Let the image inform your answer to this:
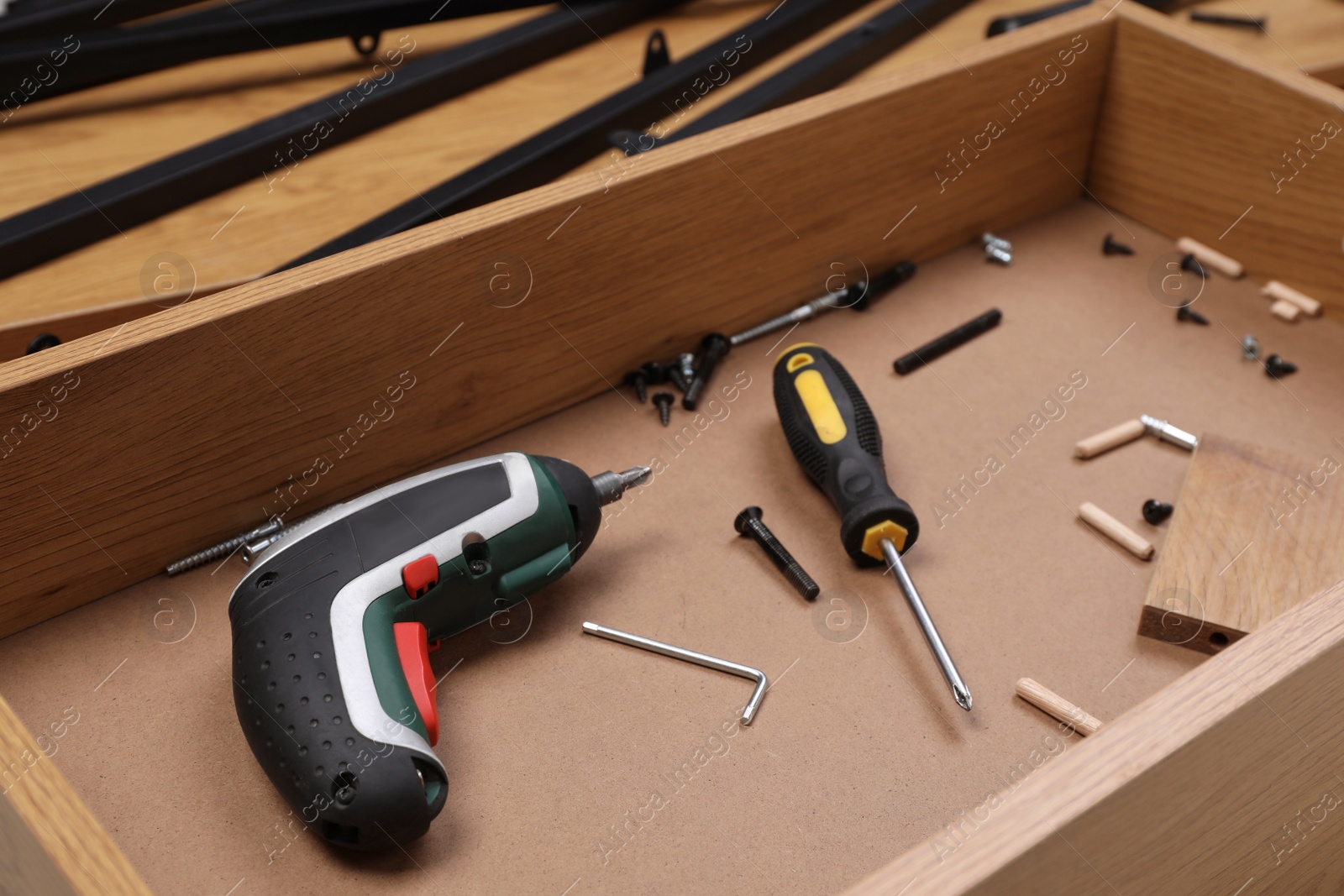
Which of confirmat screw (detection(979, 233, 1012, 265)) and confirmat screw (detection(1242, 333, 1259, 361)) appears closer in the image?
confirmat screw (detection(1242, 333, 1259, 361))

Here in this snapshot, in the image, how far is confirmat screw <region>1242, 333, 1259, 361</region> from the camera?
121 centimetres

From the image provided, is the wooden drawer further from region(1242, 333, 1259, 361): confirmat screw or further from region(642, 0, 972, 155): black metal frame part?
region(642, 0, 972, 155): black metal frame part

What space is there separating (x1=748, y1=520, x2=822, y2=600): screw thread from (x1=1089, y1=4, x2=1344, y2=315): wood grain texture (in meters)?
0.69

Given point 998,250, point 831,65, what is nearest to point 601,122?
point 831,65

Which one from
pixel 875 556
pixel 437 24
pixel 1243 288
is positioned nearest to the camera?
pixel 875 556

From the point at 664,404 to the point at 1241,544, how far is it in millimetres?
542

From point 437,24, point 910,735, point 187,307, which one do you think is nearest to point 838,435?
point 910,735

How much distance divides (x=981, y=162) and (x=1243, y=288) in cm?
33

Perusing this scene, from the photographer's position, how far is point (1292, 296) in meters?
1.26

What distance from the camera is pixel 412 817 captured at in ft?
2.50

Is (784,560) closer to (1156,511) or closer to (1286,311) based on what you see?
(1156,511)

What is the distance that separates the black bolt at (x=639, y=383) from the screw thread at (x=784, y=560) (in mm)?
206

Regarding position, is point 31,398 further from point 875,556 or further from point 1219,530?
point 1219,530

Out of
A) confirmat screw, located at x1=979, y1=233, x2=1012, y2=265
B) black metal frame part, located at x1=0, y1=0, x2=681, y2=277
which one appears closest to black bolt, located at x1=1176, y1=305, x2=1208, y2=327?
confirmat screw, located at x1=979, y1=233, x2=1012, y2=265
